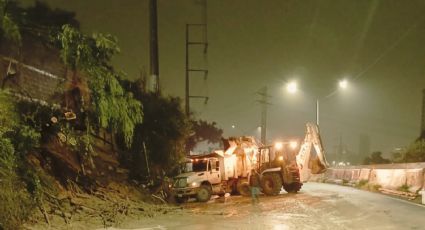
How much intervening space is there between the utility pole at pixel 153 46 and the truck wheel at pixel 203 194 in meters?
6.82

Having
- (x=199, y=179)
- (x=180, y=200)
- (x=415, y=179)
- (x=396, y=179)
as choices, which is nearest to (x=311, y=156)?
(x=396, y=179)

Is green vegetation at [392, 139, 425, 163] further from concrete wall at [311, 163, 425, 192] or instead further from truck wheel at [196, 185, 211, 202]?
truck wheel at [196, 185, 211, 202]

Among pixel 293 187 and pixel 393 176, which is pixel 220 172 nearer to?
pixel 293 187

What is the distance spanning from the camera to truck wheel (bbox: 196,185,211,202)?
25.7 metres

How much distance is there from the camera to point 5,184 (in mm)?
11617

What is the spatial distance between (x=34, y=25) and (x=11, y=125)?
280 cm

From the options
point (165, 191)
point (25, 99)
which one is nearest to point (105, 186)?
point (25, 99)

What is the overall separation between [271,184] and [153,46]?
36.6ft

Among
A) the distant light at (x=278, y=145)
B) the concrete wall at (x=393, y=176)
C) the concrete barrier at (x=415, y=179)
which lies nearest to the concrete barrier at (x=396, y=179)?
the concrete wall at (x=393, y=176)

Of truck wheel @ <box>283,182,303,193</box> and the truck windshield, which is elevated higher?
the truck windshield

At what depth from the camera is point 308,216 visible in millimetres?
16578

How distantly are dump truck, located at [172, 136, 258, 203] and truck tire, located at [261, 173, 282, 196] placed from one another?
142cm

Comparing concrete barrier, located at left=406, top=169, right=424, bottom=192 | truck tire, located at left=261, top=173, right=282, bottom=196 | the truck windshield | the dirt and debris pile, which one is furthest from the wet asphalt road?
the truck windshield

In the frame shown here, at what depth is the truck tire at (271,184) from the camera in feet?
87.8
